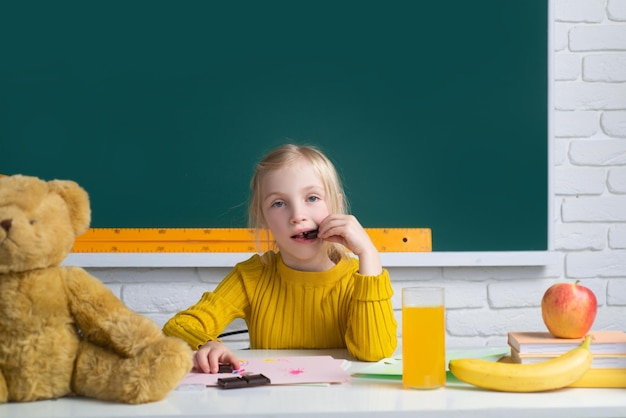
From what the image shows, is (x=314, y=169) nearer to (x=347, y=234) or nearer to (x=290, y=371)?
(x=347, y=234)

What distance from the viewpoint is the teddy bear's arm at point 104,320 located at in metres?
1.05

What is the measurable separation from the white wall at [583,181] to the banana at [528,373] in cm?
128

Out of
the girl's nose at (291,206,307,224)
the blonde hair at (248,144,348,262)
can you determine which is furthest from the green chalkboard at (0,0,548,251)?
the girl's nose at (291,206,307,224)

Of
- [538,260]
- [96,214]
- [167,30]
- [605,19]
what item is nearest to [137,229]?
[96,214]

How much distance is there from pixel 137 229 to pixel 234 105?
0.48 m

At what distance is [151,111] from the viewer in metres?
2.36

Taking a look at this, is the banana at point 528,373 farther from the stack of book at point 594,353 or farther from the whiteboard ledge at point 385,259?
the whiteboard ledge at point 385,259

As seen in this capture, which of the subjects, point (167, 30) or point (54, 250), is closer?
point (54, 250)

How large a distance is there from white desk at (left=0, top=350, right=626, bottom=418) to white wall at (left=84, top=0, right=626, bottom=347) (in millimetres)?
1278

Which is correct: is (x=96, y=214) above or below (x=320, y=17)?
below

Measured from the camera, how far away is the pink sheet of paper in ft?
3.90

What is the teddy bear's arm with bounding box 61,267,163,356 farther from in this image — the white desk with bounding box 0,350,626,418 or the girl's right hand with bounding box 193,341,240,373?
the girl's right hand with bounding box 193,341,240,373

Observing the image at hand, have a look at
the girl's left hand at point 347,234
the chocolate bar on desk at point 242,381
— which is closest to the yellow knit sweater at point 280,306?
the girl's left hand at point 347,234

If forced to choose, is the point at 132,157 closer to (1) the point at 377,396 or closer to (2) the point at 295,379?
(2) the point at 295,379
